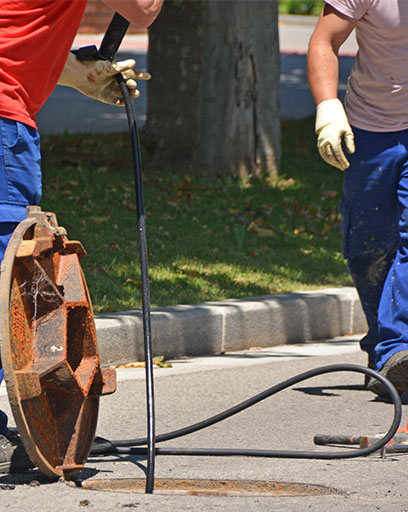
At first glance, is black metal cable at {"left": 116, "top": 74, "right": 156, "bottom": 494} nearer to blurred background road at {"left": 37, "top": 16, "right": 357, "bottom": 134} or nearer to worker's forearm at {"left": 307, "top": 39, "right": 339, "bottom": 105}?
worker's forearm at {"left": 307, "top": 39, "right": 339, "bottom": 105}

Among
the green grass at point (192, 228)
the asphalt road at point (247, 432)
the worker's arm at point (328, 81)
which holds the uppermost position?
the worker's arm at point (328, 81)

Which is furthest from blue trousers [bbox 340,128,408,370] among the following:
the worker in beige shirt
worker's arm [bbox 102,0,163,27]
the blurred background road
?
the blurred background road

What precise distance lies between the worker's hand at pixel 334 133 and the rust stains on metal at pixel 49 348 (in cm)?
138

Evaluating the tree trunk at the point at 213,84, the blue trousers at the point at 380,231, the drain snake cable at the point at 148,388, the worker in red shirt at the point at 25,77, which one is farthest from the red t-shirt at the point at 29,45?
the tree trunk at the point at 213,84

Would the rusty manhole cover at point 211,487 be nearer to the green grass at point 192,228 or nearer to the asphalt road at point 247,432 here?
the asphalt road at point 247,432

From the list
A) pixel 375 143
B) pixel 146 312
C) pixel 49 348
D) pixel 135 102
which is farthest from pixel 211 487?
pixel 135 102

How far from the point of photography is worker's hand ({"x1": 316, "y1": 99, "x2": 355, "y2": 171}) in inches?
168

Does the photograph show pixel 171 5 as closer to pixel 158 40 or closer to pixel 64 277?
pixel 158 40

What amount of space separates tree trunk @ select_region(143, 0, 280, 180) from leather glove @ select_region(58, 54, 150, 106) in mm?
5496

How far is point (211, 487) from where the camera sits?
329 centimetres

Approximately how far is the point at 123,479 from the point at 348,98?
83.1 inches

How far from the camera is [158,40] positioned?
9461 mm

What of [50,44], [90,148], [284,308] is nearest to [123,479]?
[50,44]

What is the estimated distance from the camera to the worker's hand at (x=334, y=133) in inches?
168
